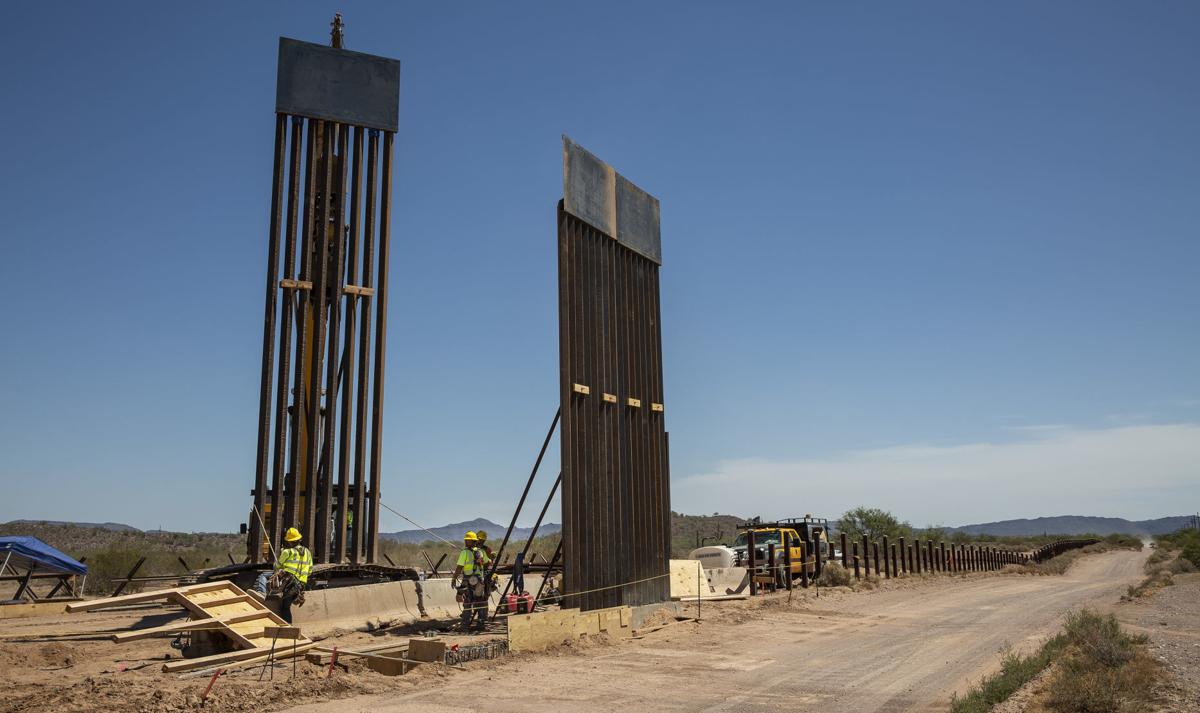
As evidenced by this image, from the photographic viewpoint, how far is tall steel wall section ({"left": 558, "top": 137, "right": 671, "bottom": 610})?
60.0 ft

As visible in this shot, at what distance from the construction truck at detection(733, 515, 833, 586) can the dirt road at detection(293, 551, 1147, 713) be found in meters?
6.82

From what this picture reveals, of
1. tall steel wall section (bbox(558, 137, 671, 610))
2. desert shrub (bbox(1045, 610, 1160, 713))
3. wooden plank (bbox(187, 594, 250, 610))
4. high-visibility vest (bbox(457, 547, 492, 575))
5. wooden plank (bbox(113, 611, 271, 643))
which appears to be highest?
tall steel wall section (bbox(558, 137, 671, 610))

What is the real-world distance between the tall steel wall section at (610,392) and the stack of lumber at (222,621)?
226 inches

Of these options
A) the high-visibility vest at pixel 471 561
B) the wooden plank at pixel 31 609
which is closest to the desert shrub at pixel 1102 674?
the high-visibility vest at pixel 471 561

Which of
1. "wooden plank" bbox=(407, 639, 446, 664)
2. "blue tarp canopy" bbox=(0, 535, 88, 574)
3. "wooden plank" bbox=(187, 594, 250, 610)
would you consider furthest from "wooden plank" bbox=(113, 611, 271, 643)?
"blue tarp canopy" bbox=(0, 535, 88, 574)

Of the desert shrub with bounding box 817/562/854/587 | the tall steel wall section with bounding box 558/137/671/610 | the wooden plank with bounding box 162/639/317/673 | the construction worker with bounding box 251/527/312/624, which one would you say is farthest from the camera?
the desert shrub with bounding box 817/562/854/587

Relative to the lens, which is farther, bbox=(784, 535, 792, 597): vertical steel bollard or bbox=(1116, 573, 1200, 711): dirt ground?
bbox=(784, 535, 792, 597): vertical steel bollard

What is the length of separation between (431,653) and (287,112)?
15.0 meters

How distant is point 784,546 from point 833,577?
3639 mm

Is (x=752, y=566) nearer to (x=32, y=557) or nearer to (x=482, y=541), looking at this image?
(x=482, y=541)

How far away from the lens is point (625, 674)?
13.4m

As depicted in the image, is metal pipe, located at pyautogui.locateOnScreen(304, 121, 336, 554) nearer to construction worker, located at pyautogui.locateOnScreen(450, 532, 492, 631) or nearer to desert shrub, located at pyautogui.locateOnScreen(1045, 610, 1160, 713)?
construction worker, located at pyautogui.locateOnScreen(450, 532, 492, 631)

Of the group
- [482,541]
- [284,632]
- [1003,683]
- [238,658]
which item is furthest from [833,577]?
[238,658]

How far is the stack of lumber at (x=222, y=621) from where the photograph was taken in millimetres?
12383
